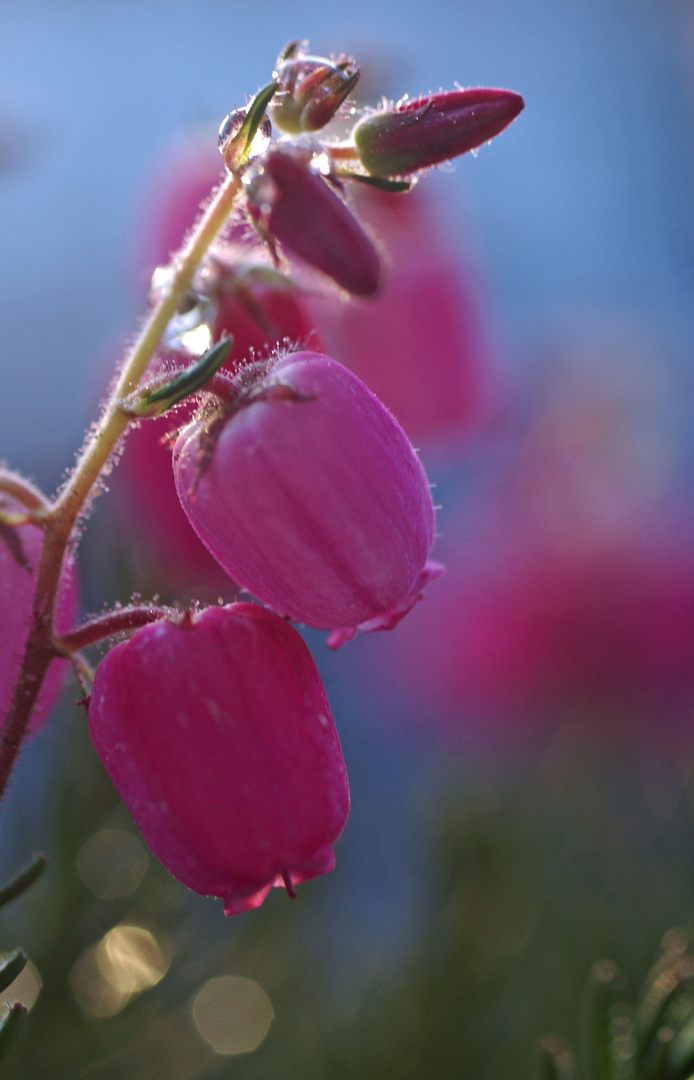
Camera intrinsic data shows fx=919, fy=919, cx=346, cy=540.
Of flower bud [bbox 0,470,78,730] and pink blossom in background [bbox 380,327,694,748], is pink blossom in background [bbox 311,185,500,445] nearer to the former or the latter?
pink blossom in background [bbox 380,327,694,748]

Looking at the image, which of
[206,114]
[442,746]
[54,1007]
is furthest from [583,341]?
[54,1007]

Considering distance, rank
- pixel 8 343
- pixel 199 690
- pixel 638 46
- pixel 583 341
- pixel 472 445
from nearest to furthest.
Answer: pixel 199 690 < pixel 472 445 < pixel 583 341 < pixel 8 343 < pixel 638 46

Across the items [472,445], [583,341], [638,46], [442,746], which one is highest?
[638,46]

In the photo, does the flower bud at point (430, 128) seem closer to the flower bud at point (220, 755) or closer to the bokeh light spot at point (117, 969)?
the flower bud at point (220, 755)

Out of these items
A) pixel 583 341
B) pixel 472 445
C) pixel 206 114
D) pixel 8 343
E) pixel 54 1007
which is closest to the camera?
pixel 54 1007

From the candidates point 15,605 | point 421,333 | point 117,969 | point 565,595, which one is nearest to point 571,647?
point 565,595

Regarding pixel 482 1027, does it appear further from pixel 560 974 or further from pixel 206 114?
pixel 206 114
